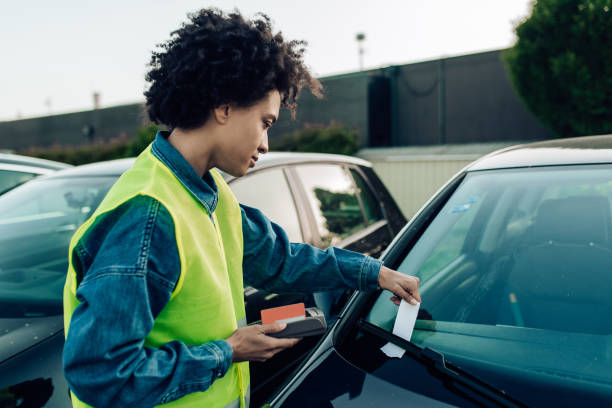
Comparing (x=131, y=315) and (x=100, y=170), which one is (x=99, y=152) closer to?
(x=100, y=170)

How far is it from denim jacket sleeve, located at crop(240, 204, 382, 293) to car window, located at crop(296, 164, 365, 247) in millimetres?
1405

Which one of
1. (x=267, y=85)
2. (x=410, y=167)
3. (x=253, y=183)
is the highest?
(x=267, y=85)

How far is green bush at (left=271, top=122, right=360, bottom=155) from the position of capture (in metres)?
12.3

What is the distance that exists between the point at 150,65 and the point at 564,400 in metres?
1.22

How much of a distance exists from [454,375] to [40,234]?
249 cm

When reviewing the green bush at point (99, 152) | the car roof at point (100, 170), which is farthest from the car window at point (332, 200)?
the green bush at point (99, 152)

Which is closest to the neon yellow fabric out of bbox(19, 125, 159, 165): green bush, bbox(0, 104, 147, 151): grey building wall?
bbox(19, 125, 159, 165): green bush

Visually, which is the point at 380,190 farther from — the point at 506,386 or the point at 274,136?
the point at 274,136

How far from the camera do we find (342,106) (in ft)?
47.6

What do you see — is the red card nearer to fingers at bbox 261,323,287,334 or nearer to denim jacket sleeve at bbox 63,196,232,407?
fingers at bbox 261,323,287,334

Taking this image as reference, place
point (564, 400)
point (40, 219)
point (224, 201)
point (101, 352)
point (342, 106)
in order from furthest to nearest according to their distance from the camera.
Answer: point (342, 106), point (40, 219), point (224, 201), point (564, 400), point (101, 352)

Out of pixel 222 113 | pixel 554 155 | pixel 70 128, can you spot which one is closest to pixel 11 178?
pixel 222 113

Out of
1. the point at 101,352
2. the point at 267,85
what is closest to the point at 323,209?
the point at 267,85

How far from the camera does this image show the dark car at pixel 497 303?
1193 millimetres
